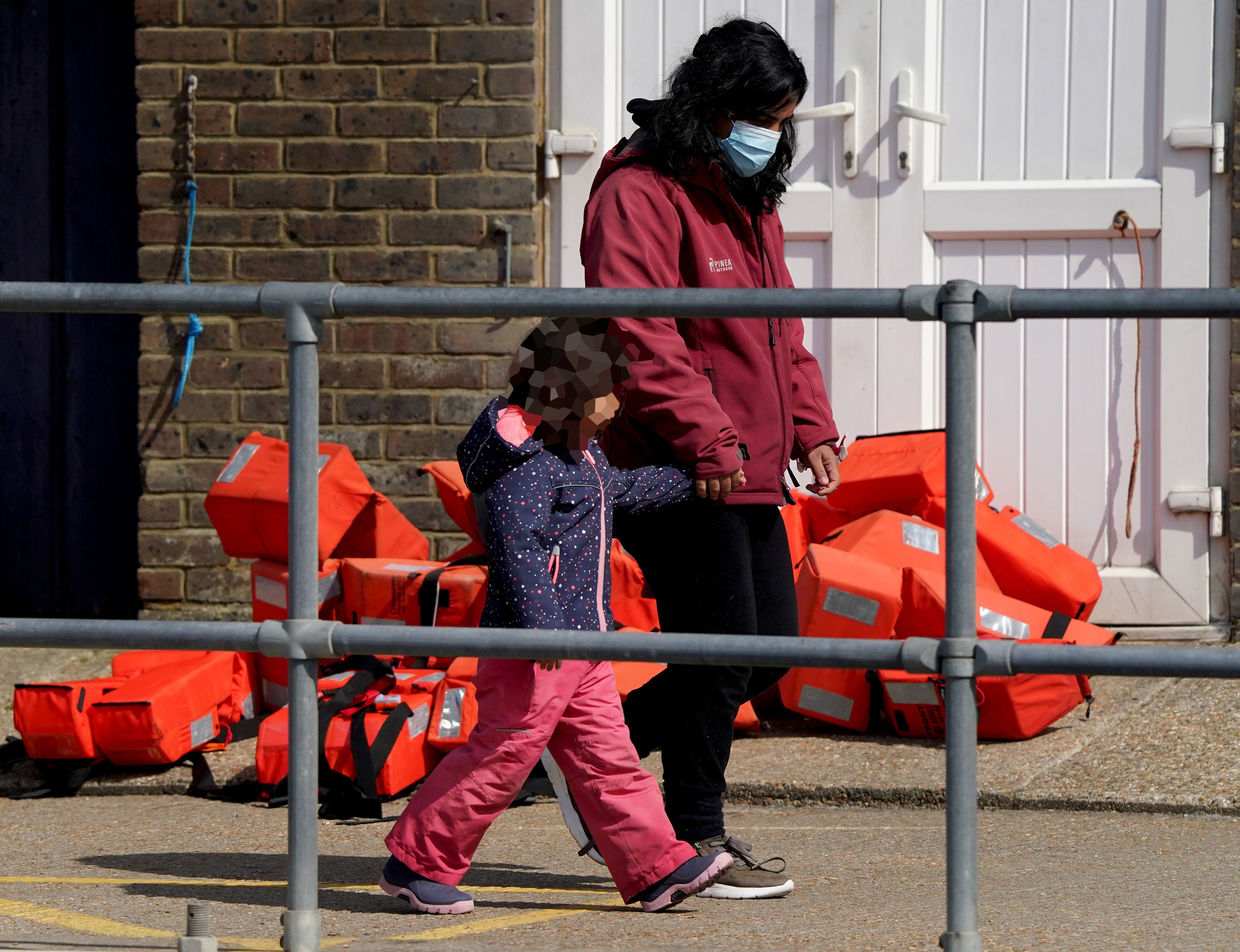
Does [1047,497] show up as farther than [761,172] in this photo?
Yes

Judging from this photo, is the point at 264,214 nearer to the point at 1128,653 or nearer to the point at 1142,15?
the point at 1142,15

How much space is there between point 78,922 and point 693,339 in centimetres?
158

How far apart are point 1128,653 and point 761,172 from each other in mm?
1499

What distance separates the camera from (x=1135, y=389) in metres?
5.06

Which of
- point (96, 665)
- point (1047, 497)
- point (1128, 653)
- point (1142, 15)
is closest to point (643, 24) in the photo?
point (1142, 15)

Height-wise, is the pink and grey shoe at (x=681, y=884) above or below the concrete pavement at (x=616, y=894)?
above

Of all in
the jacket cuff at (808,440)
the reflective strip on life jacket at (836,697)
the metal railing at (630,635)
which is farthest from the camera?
the reflective strip on life jacket at (836,697)

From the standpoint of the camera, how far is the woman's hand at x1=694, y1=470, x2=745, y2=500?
2.88m

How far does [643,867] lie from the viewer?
111 inches

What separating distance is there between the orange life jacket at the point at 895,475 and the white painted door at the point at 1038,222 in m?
0.33

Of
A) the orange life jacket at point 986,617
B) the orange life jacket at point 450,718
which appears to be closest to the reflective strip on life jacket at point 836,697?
the orange life jacket at point 986,617

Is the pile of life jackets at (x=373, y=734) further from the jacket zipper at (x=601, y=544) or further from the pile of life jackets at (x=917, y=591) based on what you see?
the jacket zipper at (x=601, y=544)

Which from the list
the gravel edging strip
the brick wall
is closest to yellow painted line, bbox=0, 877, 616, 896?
the gravel edging strip

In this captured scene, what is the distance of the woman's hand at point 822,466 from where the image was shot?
3273 millimetres
